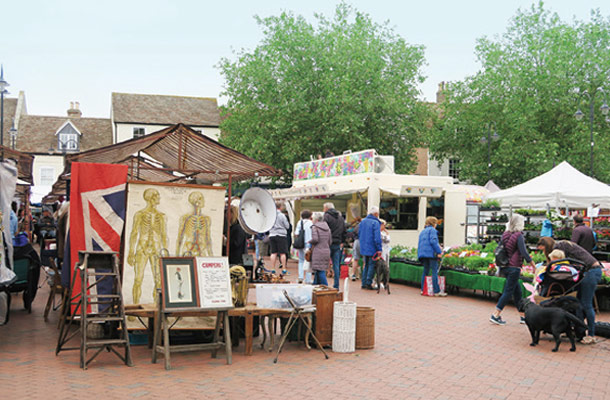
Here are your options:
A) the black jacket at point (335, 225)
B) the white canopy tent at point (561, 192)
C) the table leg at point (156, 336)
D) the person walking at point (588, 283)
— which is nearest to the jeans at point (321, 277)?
the black jacket at point (335, 225)

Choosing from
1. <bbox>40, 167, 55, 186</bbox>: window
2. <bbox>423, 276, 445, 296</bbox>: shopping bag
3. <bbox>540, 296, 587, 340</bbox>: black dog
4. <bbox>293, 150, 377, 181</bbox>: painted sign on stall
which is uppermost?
<bbox>40, 167, 55, 186</bbox>: window

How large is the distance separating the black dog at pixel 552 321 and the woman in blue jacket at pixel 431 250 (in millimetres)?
4237

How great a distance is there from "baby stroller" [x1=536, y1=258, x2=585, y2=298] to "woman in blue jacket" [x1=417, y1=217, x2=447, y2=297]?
3.81m

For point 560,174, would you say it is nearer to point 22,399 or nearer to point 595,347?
point 595,347

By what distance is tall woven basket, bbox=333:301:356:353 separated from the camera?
289 inches

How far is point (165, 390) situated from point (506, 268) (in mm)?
5809

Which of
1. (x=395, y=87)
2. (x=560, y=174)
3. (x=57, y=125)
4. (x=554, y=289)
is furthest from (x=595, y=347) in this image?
(x=57, y=125)

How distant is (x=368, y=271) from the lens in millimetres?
13328

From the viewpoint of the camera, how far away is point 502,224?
16.9 metres

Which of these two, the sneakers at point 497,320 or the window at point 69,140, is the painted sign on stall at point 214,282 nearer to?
the sneakers at point 497,320

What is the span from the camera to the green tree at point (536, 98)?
3190 cm

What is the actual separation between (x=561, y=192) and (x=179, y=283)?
1170cm

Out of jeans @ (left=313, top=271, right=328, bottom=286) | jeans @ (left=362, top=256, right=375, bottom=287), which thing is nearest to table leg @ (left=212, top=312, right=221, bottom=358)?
jeans @ (left=313, top=271, right=328, bottom=286)

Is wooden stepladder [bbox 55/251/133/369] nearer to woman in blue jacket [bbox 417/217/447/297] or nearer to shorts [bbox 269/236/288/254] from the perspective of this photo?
woman in blue jacket [bbox 417/217/447/297]
